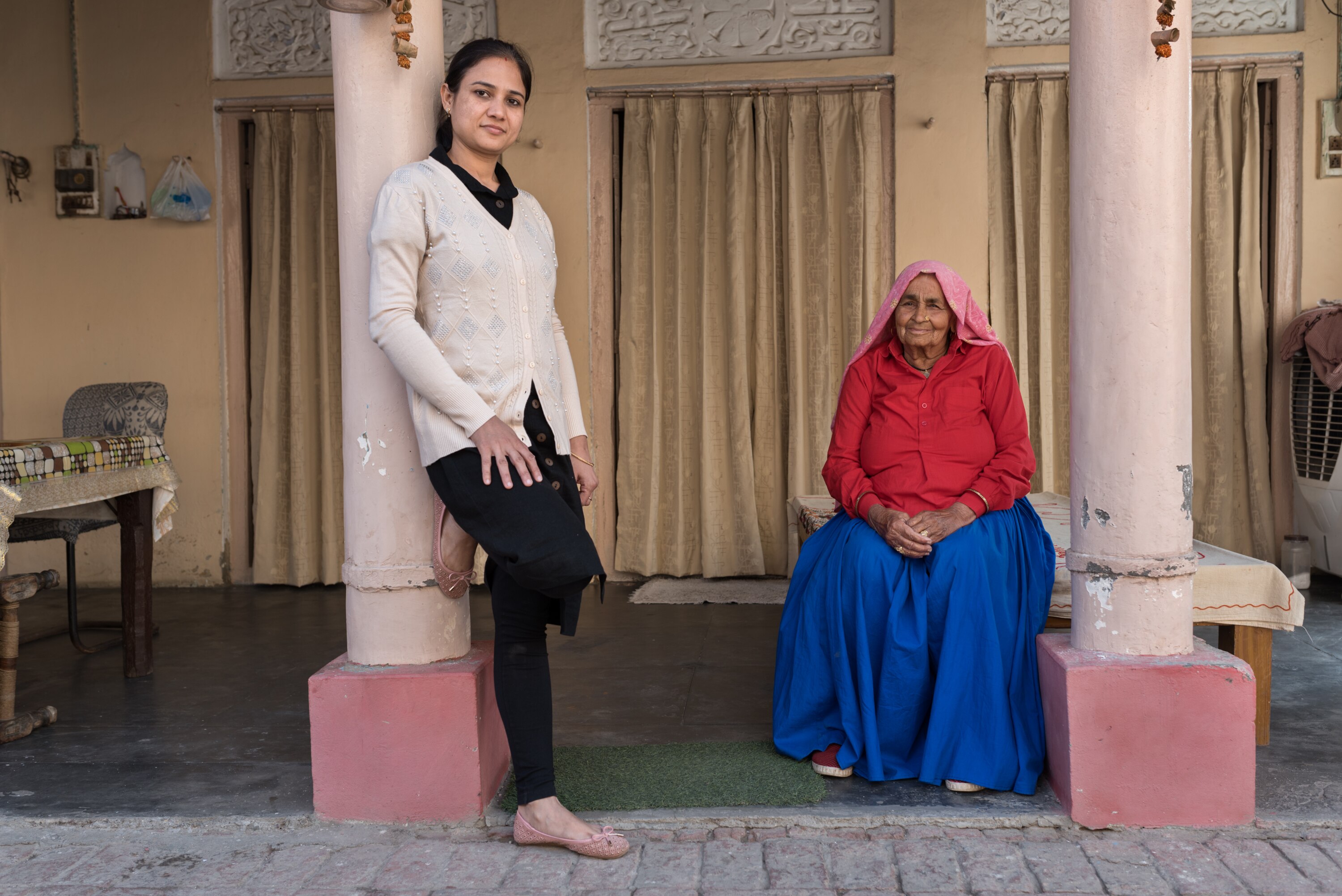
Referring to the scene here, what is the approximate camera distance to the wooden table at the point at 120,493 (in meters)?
3.31

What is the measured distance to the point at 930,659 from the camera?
278cm

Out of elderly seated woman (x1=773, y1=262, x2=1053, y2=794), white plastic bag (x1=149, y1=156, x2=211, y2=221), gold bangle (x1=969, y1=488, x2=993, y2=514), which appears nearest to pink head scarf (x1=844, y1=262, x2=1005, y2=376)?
elderly seated woman (x1=773, y1=262, x2=1053, y2=794)

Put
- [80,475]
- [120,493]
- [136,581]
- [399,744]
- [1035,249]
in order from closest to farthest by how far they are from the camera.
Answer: [399,744]
[80,475]
[120,493]
[136,581]
[1035,249]

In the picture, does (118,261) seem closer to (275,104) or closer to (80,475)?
(275,104)

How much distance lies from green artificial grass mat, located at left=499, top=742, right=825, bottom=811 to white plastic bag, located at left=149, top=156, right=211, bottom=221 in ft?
13.4

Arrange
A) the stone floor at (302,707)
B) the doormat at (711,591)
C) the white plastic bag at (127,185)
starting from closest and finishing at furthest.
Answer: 1. the stone floor at (302,707)
2. the doormat at (711,591)
3. the white plastic bag at (127,185)

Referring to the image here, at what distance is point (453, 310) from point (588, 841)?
3.93 ft

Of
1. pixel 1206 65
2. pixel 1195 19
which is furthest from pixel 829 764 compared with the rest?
Answer: pixel 1195 19

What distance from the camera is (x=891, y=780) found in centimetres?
271

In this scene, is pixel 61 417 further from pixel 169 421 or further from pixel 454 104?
pixel 454 104

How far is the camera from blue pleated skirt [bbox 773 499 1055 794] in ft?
8.74

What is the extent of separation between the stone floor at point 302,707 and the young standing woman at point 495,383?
0.69 metres

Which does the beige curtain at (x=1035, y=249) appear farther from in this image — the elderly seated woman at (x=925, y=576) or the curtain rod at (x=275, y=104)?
the curtain rod at (x=275, y=104)

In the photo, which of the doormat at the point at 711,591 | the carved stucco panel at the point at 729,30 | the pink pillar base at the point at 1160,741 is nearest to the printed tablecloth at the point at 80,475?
the doormat at the point at 711,591
